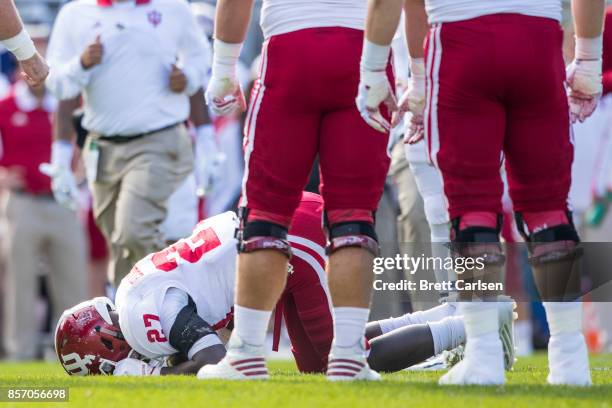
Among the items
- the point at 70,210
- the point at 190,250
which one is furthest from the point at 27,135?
the point at 190,250

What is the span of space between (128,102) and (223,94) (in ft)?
10.8

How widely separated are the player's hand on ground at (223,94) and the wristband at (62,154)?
3697 millimetres

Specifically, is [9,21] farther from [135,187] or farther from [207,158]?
[207,158]

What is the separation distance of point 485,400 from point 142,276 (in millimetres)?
1978

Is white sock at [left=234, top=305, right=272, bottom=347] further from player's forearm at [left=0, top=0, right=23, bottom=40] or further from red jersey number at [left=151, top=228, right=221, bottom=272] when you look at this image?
player's forearm at [left=0, top=0, right=23, bottom=40]

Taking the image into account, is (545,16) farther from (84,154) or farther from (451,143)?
(84,154)

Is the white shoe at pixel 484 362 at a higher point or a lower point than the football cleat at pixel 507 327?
higher

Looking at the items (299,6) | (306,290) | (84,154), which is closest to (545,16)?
(299,6)

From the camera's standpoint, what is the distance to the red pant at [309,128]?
4578 mm

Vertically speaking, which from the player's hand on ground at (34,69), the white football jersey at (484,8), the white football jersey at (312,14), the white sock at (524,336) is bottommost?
the white sock at (524,336)

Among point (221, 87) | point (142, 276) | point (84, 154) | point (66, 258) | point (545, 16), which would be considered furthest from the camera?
point (66, 258)

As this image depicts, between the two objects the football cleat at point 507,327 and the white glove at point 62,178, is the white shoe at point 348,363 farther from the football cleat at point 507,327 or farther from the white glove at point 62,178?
the white glove at point 62,178

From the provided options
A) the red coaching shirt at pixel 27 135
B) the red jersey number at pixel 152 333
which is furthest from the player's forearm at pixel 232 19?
the red coaching shirt at pixel 27 135

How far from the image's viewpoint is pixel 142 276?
554cm
